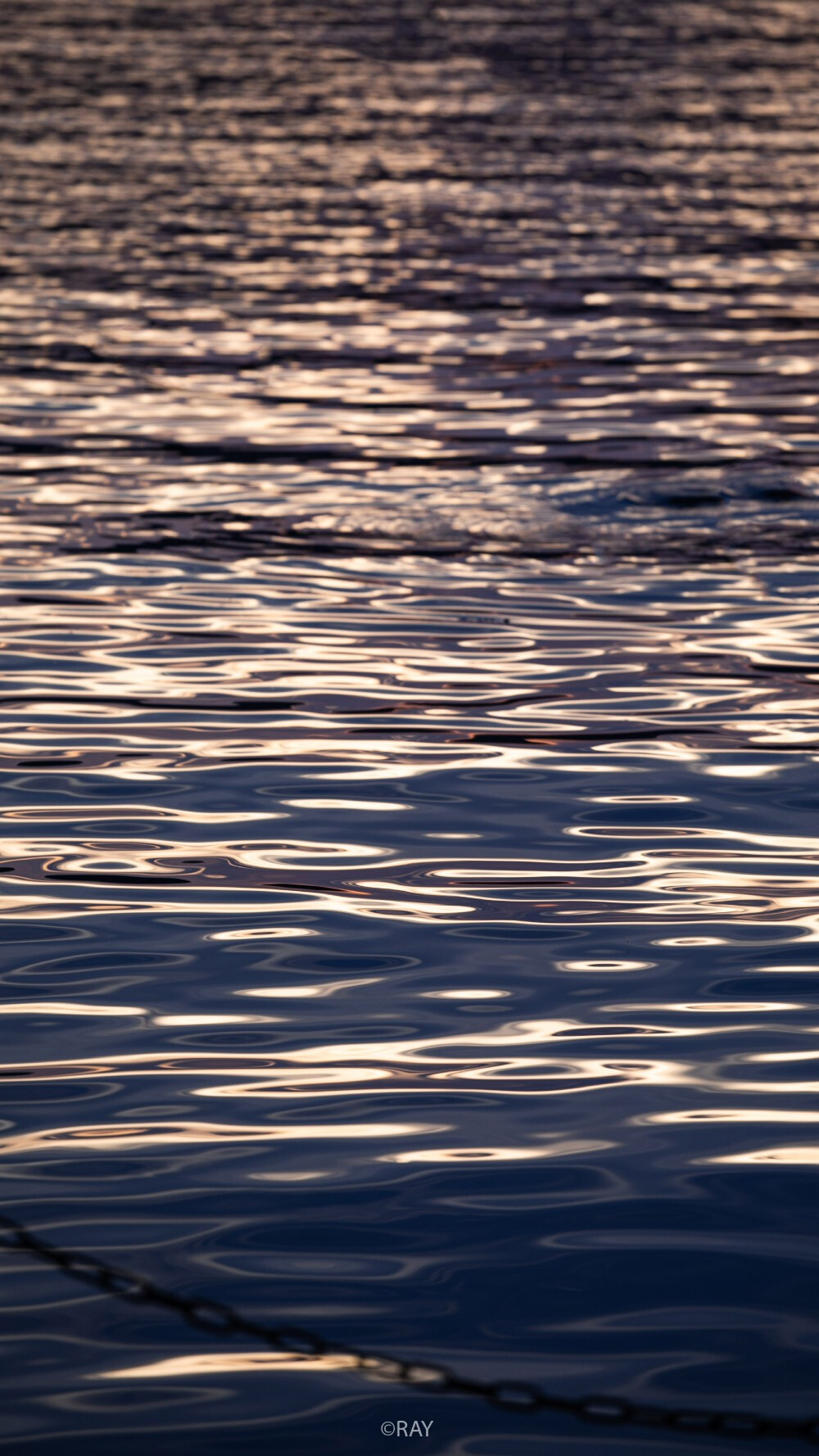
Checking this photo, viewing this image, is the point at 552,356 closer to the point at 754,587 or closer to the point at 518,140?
the point at 754,587

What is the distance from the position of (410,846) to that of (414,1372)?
332 cm

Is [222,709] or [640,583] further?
[640,583]

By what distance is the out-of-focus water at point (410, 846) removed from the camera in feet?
16.2

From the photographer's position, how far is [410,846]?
7.79 m

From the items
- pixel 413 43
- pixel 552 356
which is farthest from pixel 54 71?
pixel 552 356

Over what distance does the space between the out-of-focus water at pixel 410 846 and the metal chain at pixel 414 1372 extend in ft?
0.18

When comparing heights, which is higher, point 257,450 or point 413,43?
point 413,43

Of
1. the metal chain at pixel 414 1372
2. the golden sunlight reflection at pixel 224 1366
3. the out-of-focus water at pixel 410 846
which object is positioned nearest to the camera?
the metal chain at pixel 414 1372

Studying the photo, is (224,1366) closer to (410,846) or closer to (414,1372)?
(414,1372)

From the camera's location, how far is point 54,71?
39.8 metres

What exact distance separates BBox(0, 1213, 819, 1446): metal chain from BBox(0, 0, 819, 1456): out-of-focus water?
0.05 metres

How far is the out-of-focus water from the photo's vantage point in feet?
16.2

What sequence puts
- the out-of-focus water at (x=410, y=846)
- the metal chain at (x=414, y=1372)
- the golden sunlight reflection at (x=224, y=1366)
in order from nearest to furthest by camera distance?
1. the metal chain at (x=414, y=1372)
2. the golden sunlight reflection at (x=224, y=1366)
3. the out-of-focus water at (x=410, y=846)

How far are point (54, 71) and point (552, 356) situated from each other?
2575 cm
